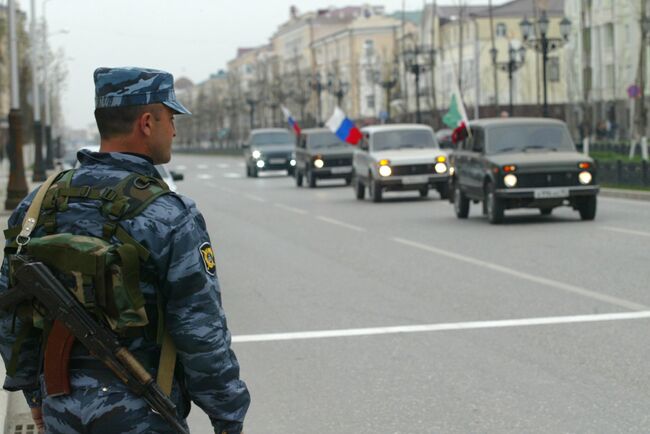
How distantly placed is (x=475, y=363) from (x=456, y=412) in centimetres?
150

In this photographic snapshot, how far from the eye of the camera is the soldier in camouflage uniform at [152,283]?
3.49 metres

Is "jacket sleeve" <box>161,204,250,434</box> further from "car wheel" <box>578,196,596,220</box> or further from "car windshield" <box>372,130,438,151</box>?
"car windshield" <box>372,130,438,151</box>

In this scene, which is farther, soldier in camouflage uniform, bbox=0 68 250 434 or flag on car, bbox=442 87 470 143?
flag on car, bbox=442 87 470 143

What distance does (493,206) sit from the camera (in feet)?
71.6

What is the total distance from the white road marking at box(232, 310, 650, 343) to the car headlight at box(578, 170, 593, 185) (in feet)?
35.2

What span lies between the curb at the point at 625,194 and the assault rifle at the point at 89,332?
25475 millimetres

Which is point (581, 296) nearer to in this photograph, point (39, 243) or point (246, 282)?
point (246, 282)

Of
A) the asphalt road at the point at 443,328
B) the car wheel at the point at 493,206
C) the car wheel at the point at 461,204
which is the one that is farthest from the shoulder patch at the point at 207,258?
the car wheel at the point at 461,204

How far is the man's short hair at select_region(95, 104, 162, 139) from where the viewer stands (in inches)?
142

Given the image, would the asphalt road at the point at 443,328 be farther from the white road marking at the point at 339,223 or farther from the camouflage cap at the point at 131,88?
the camouflage cap at the point at 131,88

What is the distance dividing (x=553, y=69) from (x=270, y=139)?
60.5 m

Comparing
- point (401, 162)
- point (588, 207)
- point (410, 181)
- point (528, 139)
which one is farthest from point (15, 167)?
point (588, 207)

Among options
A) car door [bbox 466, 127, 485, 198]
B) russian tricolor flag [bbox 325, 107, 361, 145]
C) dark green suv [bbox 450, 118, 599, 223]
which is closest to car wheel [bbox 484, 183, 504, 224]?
dark green suv [bbox 450, 118, 599, 223]

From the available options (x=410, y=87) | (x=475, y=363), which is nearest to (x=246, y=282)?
(x=475, y=363)
